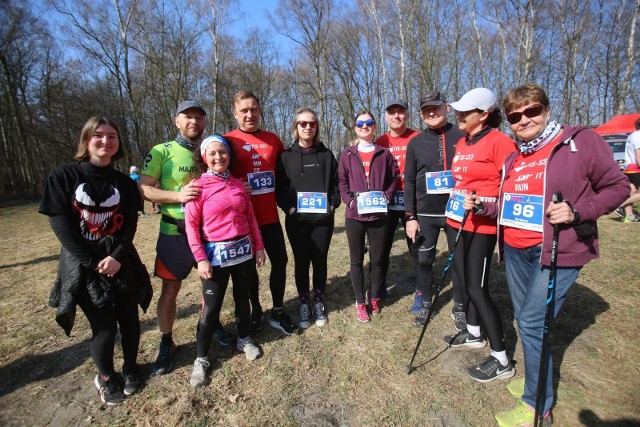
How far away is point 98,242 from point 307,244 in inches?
73.3

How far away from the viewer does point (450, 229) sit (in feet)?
9.70

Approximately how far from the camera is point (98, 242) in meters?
2.30

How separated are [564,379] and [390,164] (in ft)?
8.03

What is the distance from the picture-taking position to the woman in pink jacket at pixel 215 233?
8.33 feet

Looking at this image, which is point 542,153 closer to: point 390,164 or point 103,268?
point 390,164

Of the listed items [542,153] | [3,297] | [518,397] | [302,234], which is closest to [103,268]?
[302,234]

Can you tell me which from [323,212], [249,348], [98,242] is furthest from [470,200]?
[98,242]

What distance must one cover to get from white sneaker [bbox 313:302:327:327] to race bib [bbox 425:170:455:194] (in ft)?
5.85

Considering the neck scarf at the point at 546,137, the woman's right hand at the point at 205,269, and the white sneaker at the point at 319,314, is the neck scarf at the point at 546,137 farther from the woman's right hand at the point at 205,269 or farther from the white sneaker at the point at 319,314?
the white sneaker at the point at 319,314

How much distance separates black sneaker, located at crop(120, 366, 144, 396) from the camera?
2584mm

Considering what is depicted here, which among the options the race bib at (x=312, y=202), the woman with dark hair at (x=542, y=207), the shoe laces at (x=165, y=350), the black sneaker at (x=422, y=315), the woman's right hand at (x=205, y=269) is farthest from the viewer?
the black sneaker at (x=422, y=315)

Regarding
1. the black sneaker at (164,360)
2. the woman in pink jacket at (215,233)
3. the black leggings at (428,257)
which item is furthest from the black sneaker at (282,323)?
the black leggings at (428,257)

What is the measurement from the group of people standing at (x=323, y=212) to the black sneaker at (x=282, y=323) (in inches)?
0.6

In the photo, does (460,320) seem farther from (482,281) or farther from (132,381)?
(132,381)
